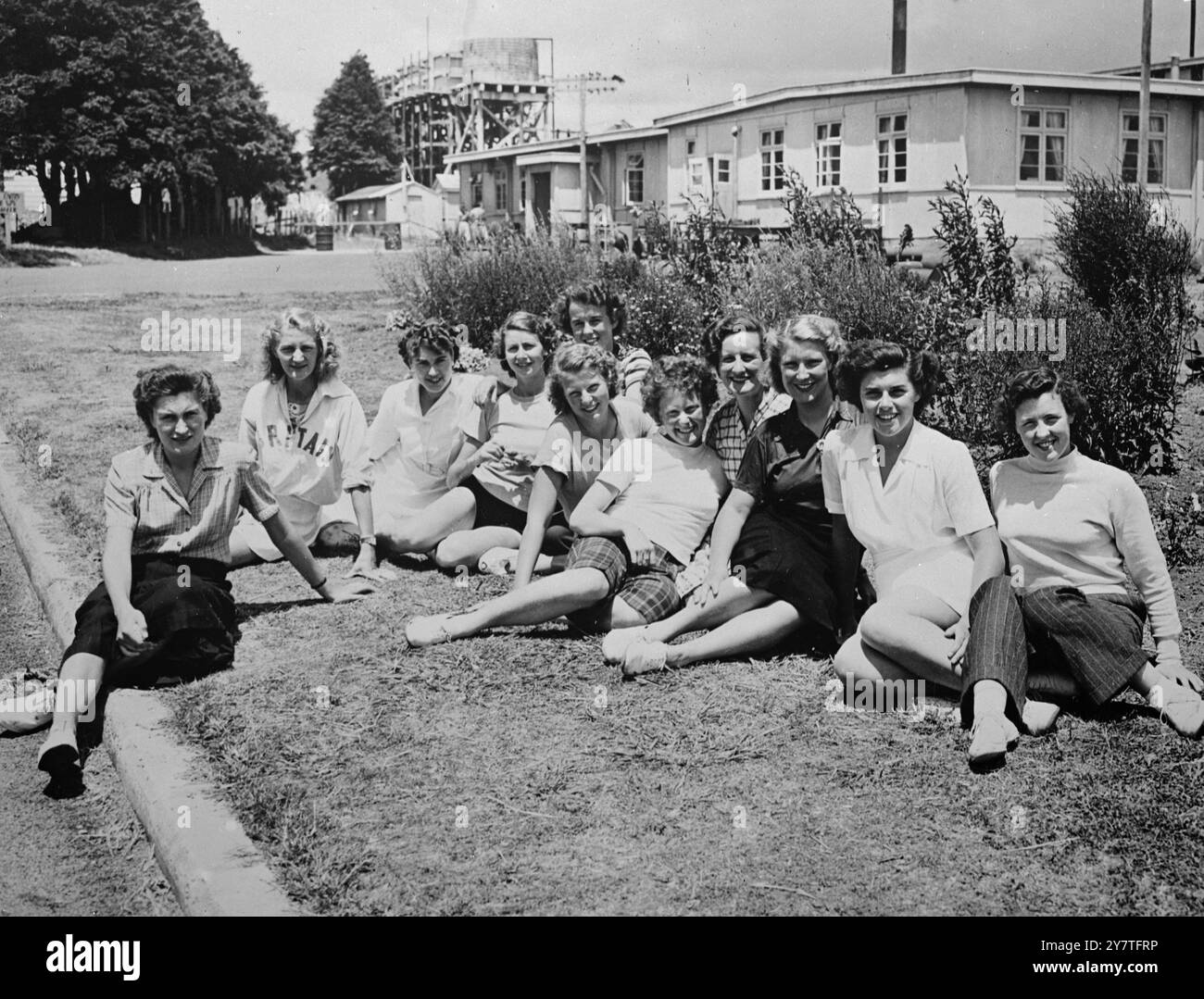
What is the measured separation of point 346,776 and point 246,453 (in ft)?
5.87

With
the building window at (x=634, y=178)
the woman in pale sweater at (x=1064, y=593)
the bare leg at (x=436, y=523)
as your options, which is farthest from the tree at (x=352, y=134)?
the woman in pale sweater at (x=1064, y=593)

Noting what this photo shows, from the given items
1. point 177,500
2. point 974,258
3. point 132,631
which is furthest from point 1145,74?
point 132,631

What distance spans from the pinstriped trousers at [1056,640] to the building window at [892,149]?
2433cm

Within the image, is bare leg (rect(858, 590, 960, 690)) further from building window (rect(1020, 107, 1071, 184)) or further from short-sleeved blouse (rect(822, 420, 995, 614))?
building window (rect(1020, 107, 1071, 184))

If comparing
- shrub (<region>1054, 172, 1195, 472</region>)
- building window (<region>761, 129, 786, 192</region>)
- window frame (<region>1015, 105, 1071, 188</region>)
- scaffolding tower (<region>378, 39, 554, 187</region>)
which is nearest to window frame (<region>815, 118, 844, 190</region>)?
building window (<region>761, 129, 786, 192</region>)

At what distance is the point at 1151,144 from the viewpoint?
91.7ft

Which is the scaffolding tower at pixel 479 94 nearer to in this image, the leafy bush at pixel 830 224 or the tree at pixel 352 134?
the tree at pixel 352 134

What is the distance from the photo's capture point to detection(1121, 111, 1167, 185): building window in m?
27.8

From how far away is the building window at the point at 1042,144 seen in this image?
26.6 m

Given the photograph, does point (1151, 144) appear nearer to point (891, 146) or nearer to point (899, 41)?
point (891, 146)

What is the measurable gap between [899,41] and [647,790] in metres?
30.9

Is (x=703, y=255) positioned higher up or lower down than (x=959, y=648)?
higher up

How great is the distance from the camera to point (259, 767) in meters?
4.09
